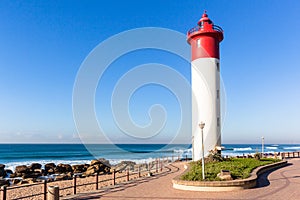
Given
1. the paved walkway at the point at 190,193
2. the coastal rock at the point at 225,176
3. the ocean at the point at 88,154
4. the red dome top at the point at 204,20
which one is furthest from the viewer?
the ocean at the point at 88,154

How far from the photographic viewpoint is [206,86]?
1925 cm

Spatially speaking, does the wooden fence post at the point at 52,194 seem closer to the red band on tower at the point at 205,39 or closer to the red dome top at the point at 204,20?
the red band on tower at the point at 205,39

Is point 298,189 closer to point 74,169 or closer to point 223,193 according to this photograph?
point 223,193

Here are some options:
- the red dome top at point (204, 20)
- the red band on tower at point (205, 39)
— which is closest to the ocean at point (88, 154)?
the red band on tower at point (205, 39)

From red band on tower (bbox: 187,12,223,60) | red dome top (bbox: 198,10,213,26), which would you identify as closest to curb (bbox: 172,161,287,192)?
red band on tower (bbox: 187,12,223,60)

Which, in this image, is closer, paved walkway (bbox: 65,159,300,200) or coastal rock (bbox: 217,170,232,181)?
paved walkway (bbox: 65,159,300,200)

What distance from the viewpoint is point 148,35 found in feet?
73.9

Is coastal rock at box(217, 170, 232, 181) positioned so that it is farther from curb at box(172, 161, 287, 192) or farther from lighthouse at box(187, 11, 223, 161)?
lighthouse at box(187, 11, 223, 161)

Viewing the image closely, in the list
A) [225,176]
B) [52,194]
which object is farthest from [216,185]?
[52,194]

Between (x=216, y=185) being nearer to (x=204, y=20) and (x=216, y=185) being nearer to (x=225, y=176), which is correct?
(x=225, y=176)

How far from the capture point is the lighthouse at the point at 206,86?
62.2 feet

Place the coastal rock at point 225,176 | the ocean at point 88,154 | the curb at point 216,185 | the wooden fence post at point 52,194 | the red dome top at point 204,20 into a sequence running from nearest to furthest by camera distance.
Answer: the wooden fence post at point 52,194, the curb at point 216,185, the coastal rock at point 225,176, the red dome top at point 204,20, the ocean at point 88,154

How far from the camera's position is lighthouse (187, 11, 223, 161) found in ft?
62.2

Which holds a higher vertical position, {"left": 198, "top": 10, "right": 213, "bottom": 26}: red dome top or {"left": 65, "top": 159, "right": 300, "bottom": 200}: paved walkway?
{"left": 198, "top": 10, "right": 213, "bottom": 26}: red dome top
